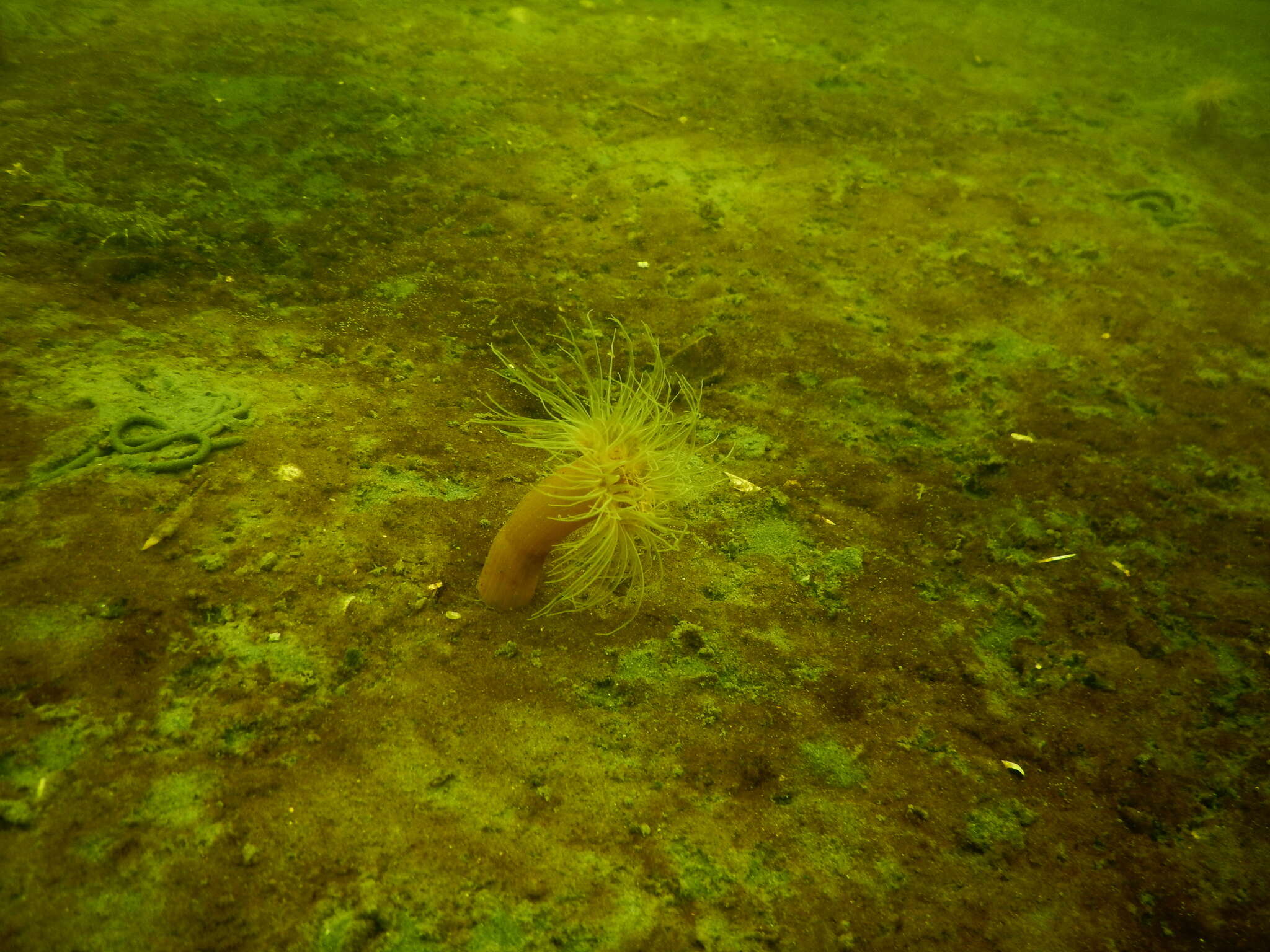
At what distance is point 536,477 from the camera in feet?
9.73

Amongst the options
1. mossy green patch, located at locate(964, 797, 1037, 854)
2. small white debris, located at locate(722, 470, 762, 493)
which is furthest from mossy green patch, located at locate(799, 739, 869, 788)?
small white debris, located at locate(722, 470, 762, 493)

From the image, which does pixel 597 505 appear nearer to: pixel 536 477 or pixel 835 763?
pixel 536 477

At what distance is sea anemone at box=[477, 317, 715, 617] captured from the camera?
2242 mm

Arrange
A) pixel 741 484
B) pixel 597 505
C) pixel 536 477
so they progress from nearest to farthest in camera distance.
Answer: pixel 597 505 < pixel 536 477 < pixel 741 484

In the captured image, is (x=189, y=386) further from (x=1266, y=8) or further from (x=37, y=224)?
(x=1266, y=8)

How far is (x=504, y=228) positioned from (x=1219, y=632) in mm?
4077

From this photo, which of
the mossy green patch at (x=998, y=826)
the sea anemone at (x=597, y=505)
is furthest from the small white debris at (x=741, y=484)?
the mossy green patch at (x=998, y=826)

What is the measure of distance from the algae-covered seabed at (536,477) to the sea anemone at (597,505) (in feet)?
0.44

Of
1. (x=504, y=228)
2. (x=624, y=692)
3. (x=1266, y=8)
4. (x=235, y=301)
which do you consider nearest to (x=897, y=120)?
(x=504, y=228)

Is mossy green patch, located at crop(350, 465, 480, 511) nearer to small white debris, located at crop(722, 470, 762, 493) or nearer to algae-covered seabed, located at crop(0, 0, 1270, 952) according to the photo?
algae-covered seabed, located at crop(0, 0, 1270, 952)

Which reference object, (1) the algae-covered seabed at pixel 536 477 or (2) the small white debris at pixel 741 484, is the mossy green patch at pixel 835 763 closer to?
(1) the algae-covered seabed at pixel 536 477

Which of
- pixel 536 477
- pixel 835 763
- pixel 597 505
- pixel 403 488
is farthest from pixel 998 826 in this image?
pixel 403 488

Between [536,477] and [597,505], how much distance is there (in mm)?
780

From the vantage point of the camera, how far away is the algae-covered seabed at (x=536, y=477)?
1720 mm
